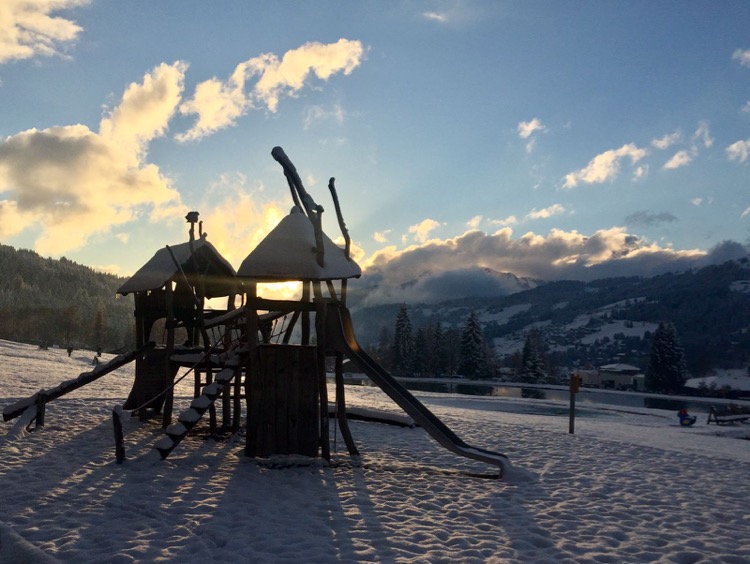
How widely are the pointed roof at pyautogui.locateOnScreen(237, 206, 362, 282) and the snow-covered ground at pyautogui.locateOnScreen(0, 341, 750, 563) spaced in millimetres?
3308

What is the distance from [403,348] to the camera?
274 feet

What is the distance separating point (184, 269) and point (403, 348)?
71.2 metres

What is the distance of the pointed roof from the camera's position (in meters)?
9.48

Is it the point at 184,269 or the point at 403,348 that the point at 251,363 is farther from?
the point at 403,348

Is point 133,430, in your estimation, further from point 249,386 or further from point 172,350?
point 249,386

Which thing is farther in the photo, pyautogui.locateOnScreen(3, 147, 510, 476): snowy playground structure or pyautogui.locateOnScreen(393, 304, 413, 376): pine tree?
pyautogui.locateOnScreen(393, 304, 413, 376): pine tree

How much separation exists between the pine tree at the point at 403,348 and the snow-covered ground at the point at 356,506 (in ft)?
A: 234

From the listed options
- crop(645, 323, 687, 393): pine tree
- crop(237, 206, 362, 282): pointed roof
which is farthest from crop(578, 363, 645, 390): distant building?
crop(237, 206, 362, 282): pointed roof

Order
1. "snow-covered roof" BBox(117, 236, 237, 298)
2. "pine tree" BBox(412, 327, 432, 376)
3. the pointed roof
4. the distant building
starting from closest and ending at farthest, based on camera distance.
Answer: the pointed roof < "snow-covered roof" BBox(117, 236, 237, 298) < "pine tree" BBox(412, 327, 432, 376) < the distant building

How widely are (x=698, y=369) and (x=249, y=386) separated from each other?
162 metres

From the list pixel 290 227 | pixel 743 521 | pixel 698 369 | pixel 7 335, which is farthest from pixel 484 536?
pixel 698 369

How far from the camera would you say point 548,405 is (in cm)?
3953

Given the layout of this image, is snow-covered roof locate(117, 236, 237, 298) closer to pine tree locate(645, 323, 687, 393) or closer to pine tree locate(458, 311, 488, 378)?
pine tree locate(458, 311, 488, 378)

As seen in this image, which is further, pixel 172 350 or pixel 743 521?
pixel 172 350
